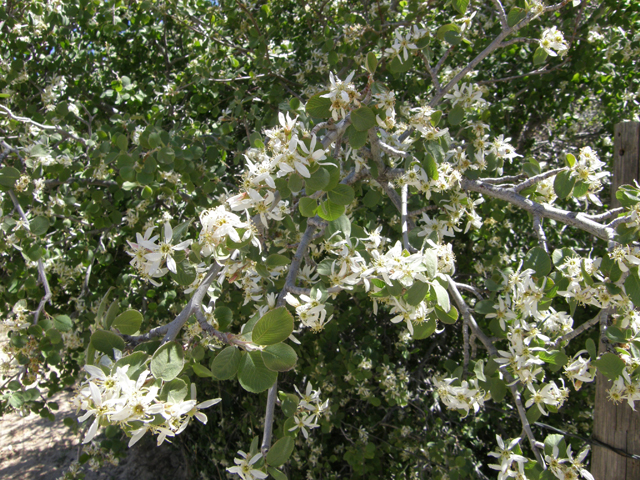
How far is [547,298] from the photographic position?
1.23 m

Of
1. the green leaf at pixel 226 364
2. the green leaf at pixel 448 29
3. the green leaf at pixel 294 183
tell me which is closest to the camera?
the green leaf at pixel 226 364

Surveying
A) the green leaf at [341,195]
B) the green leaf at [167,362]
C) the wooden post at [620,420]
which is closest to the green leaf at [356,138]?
the green leaf at [341,195]

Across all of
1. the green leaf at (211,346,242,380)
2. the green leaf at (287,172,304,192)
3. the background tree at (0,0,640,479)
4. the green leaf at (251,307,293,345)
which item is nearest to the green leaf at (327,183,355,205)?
the background tree at (0,0,640,479)

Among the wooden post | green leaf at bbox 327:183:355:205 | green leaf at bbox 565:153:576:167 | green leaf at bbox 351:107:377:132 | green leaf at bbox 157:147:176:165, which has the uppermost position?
green leaf at bbox 351:107:377:132

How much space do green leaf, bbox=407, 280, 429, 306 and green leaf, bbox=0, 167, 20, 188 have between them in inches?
66.1

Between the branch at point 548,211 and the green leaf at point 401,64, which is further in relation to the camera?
the green leaf at point 401,64

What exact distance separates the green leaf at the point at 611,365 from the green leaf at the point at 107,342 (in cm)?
131

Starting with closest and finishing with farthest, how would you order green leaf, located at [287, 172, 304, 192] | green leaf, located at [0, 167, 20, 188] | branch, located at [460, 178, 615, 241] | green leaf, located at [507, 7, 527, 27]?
1. green leaf, located at [287, 172, 304, 192]
2. branch, located at [460, 178, 615, 241]
3. green leaf, located at [507, 7, 527, 27]
4. green leaf, located at [0, 167, 20, 188]

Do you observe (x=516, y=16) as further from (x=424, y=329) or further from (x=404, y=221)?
(x=424, y=329)

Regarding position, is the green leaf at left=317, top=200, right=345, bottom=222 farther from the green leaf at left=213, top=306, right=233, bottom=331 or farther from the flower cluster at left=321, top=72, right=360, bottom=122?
the green leaf at left=213, top=306, right=233, bottom=331

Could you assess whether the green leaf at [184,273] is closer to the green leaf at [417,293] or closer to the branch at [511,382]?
the green leaf at [417,293]

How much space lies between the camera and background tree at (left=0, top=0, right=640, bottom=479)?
1054mm

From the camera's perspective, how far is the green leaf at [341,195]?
1111 mm

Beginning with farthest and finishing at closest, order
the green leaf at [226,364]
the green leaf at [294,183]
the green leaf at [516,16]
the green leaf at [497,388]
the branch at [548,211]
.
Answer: the green leaf at [516,16] < the green leaf at [497,388] < the branch at [548,211] < the green leaf at [294,183] < the green leaf at [226,364]
